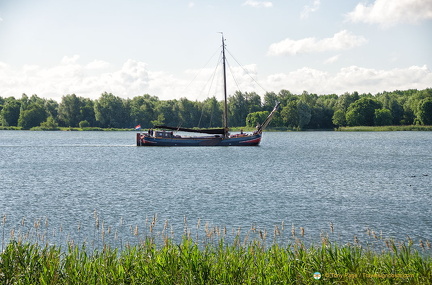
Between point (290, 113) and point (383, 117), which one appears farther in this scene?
point (290, 113)

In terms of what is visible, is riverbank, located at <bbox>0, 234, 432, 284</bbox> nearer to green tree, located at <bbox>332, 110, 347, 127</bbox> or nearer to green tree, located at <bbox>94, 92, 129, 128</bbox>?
green tree, located at <bbox>332, 110, 347, 127</bbox>

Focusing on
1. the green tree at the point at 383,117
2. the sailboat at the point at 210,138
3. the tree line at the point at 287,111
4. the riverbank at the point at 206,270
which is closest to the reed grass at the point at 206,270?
the riverbank at the point at 206,270

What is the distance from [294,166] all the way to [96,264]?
47088 millimetres

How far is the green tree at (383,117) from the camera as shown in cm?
17082

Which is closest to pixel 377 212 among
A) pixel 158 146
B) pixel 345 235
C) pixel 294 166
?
pixel 345 235

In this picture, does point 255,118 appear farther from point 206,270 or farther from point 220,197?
point 206,270

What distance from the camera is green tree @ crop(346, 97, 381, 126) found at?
17225 centimetres

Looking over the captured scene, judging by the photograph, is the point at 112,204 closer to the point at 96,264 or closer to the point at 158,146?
the point at 96,264

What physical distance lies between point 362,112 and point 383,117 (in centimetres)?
710

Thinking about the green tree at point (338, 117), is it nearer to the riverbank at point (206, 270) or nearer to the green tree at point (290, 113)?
the green tree at point (290, 113)

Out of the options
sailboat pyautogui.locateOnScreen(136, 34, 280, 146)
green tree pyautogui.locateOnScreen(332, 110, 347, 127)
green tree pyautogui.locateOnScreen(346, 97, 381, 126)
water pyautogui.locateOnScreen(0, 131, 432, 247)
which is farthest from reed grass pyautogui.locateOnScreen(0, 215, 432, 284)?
green tree pyautogui.locateOnScreen(332, 110, 347, 127)

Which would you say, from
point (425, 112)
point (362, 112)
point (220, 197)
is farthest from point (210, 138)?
point (425, 112)

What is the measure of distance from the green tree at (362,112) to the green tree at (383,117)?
2.32 meters

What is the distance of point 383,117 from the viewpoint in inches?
6742
